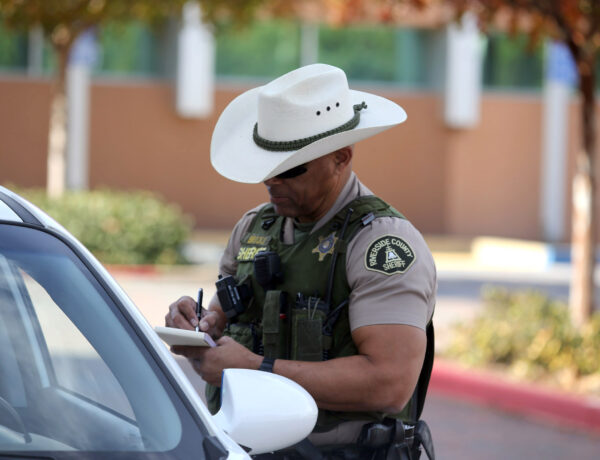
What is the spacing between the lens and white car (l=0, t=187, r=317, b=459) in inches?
90.4

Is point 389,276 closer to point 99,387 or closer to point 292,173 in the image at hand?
point 292,173

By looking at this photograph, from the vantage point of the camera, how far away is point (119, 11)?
15.6 metres

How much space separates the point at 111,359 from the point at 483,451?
4975mm

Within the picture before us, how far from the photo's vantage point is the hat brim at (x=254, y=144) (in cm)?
308

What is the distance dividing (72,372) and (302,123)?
1011 mm

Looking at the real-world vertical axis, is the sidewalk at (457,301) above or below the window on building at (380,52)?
below

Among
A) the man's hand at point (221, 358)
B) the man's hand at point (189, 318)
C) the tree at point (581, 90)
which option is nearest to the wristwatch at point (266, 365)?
the man's hand at point (221, 358)

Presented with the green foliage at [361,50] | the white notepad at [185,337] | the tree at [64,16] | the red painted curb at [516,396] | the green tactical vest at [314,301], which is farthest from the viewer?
the green foliage at [361,50]

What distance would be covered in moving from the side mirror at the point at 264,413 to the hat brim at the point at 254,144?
770mm

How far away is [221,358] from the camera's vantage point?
9.43ft

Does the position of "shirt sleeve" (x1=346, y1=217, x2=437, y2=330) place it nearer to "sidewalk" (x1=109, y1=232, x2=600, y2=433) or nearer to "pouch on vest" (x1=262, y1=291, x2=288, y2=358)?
"pouch on vest" (x1=262, y1=291, x2=288, y2=358)

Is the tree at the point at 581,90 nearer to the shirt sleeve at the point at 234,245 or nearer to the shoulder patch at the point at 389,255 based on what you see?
the shirt sleeve at the point at 234,245

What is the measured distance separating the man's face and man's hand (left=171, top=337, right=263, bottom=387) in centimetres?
46

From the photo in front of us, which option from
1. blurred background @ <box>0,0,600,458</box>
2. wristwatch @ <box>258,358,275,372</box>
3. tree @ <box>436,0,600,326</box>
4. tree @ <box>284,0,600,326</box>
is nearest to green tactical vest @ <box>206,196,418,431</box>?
wristwatch @ <box>258,358,275,372</box>
